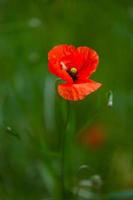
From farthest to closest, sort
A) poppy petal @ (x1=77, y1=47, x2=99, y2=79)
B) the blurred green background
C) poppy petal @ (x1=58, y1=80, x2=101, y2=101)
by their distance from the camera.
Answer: the blurred green background < poppy petal @ (x1=77, y1=47, x2=99, y2=79) < poppy petal @ (x1=58, y1=80, x2=101, y2=101)

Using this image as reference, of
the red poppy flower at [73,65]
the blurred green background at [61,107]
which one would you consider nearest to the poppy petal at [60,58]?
the red poppy flower at [73,65]

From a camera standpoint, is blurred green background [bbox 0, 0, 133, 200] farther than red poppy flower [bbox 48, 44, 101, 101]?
Yes

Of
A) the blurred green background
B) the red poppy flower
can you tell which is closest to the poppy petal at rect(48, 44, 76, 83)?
the red poppy flower

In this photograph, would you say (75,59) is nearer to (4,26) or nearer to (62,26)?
(4,26)

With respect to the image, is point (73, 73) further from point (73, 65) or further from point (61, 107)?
point (61, 107)

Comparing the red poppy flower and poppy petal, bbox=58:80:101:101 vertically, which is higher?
the red poppy flower

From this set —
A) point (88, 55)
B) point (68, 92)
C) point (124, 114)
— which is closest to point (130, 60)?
point (124, 114)

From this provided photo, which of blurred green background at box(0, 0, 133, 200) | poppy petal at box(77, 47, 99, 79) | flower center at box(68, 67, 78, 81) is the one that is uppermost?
poppy petal at box(77, 47, 99, 79)

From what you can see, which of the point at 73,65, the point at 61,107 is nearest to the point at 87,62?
the point at 73,65

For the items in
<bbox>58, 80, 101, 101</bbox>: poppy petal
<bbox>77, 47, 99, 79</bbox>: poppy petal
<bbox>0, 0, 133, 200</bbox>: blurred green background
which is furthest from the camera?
<bbox>0, 0, 133, 200</bbox>: blurred green background

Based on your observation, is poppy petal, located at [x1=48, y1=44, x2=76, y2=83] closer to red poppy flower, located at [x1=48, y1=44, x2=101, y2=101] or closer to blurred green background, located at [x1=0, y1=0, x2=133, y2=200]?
red poppy flower, located at [x1=48, y1=44, x2=101, y2=101]
